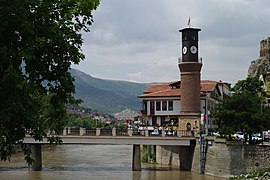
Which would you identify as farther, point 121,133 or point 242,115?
point 121,133

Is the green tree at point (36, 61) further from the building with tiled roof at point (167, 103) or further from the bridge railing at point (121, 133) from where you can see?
the building with tiled roof at point (167, 103)

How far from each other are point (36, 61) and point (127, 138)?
124 feet

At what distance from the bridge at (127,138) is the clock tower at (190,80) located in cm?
987

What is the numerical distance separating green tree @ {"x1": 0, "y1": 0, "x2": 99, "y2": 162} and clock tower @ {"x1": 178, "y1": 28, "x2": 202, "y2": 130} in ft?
152

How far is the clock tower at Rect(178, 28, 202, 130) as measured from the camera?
2391 inches

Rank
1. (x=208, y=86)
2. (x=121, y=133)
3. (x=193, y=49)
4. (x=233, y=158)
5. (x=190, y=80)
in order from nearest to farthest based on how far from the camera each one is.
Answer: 1. (x=233, y=158)
2. (x=121, y=133)
3. (x=190, y=80)
4. (x=193, y=49)
5. (x=208, y=86)

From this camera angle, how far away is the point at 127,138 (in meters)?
50.5

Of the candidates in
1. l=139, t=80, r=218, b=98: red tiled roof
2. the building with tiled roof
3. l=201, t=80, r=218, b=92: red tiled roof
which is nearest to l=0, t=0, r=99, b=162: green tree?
the building with tiled roof

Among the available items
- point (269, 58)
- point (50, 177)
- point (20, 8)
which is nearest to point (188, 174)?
point (50, 177)

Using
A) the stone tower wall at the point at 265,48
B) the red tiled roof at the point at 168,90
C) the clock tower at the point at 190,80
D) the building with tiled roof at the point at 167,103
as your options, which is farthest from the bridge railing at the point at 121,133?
the stone tower wall at the point at 265,48

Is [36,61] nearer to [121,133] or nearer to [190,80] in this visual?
[121,133]

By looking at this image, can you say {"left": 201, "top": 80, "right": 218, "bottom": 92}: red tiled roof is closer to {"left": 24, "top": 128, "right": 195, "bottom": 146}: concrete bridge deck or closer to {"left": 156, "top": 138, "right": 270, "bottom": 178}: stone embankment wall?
{"left": 24, "top": 128, "right": 195, "bottom": 146}: concrete bridge deck

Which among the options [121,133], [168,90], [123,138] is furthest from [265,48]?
[123,138]

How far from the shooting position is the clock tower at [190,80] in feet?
199
